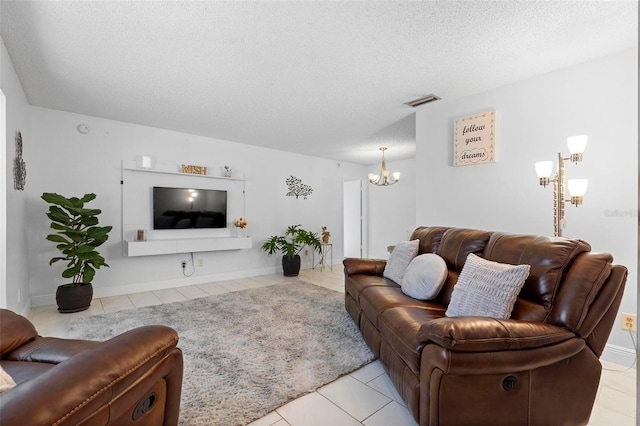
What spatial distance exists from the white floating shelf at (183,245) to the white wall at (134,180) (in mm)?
286

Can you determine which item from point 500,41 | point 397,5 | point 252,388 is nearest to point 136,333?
point 252,388

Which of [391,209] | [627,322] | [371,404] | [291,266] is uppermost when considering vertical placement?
[391,209]

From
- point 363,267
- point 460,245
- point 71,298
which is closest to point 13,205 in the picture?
point 71,298

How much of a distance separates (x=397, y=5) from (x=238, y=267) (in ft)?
14.4

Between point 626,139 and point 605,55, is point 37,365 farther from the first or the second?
point 605,55

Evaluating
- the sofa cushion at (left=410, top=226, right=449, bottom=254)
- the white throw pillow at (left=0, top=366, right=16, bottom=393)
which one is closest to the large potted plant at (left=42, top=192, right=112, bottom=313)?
the white throw pillow at (left=0, top=366, right=16, bottom=393)

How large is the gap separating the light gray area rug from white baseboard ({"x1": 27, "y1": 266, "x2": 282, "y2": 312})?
907mm

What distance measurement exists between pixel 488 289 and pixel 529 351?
0.43 m

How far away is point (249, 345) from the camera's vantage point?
8.02 ft

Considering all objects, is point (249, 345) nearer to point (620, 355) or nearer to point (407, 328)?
point (407, 328)

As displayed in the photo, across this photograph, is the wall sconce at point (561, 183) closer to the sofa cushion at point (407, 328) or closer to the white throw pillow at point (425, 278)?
the white throw pillow at point (425, 278)

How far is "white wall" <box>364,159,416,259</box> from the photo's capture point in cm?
656

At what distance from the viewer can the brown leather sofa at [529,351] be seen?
1271 mm

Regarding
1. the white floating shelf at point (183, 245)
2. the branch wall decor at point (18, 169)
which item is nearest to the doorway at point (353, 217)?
the white floating shelf at point (183, 245)
